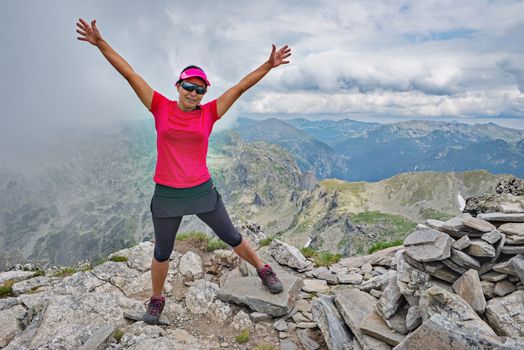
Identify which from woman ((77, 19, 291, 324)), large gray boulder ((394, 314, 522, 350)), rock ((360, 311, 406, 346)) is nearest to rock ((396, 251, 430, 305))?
rock ((360, 311, 406, 346))

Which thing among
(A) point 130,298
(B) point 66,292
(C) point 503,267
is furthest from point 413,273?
(B) point 66,292

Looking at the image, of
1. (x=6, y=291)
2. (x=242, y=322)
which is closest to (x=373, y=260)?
(x=242, y=322)

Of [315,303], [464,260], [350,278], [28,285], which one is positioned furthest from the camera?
[28,285]

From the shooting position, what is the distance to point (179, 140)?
7.64 meters

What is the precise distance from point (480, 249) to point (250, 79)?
6231 mm

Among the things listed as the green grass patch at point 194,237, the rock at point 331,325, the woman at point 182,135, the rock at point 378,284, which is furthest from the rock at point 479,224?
the green grass patch at point 194,237

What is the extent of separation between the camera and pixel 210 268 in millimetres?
12312

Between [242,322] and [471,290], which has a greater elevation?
[471,290]

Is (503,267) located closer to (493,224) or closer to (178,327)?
(493,224)

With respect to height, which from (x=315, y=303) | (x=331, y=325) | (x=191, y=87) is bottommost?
(x=331, y=325)

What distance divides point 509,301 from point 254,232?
1317 cm

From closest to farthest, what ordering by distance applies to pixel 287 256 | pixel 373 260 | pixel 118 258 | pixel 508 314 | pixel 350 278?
pixel 508 314
pixel 350 278
pixel 287 256
pixel 118 258
pixel 373 260

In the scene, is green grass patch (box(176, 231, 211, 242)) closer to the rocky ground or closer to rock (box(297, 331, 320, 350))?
the rocky ground

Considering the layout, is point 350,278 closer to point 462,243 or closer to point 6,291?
point 462,243
